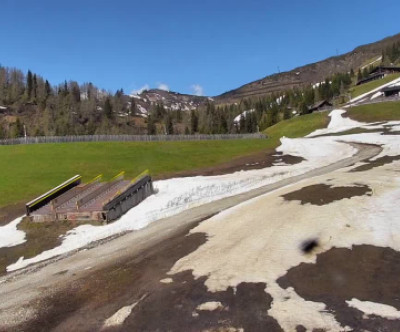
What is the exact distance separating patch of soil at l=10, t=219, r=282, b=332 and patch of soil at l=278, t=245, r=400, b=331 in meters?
1.64

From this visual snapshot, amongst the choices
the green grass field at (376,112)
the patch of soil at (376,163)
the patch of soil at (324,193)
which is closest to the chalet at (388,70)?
the green grass field at (376,112)

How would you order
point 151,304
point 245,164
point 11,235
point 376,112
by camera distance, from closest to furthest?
point 151,304
point 11,235
point 245,164
point 376,112

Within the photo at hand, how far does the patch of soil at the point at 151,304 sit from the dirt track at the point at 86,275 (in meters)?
0.05

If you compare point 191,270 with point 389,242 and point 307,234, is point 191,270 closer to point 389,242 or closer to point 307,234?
point 307,234

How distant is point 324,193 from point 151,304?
51.2 ft

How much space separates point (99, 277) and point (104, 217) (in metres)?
9.99

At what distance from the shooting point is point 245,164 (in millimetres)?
45000

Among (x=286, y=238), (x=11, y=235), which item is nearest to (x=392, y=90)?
(x=286, y=238)

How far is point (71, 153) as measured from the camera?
167 feet

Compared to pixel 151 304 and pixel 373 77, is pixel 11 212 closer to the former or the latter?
pixel 151 304

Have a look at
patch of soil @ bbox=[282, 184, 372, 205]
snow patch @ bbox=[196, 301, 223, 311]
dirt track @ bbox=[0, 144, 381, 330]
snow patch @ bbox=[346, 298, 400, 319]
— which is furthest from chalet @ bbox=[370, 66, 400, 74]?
snow patch @ bbox=[196, 301, 223, 311]

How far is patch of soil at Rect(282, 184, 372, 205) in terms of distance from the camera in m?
23.8

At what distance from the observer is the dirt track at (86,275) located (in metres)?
13.9

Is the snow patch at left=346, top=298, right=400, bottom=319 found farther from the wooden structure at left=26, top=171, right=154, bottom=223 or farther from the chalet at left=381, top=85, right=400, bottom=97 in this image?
the chalet at left=381, top=85, right=400, bottom=97
